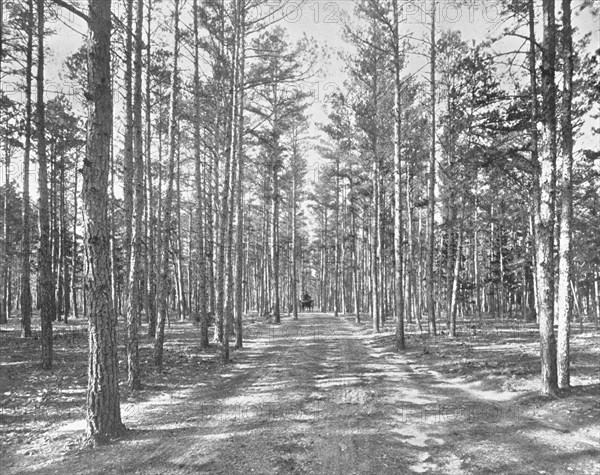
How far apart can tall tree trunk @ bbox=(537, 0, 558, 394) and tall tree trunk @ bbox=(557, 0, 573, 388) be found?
0.57 feet

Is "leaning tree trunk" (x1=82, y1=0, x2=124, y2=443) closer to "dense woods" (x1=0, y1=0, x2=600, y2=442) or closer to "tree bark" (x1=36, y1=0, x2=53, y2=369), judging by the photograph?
"dense woods" (x1=0, y1=0, x2=600, y2=442)

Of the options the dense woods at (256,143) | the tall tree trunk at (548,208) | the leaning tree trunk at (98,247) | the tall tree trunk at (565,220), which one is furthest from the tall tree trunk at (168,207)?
the tall tree trunk at (565,220)

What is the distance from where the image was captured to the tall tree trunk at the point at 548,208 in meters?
7.79

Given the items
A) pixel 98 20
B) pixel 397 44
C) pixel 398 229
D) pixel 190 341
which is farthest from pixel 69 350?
pixel 397 44

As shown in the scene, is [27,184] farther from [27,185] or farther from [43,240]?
[43,240]

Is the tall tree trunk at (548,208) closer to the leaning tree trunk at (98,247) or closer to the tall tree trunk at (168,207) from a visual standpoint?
the leaning tree trunk at (98,247)

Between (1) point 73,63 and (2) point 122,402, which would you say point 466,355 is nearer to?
(2) point 122,402

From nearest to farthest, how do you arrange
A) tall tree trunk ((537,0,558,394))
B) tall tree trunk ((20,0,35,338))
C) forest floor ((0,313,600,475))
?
1. forest floor ((0,313,600,475))
2. tall tree trunk ((537,0,558,394))
3. tall tree trunk ((20,0,35,338))

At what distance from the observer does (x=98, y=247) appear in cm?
589

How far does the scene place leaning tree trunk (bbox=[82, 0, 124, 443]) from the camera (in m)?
5.80

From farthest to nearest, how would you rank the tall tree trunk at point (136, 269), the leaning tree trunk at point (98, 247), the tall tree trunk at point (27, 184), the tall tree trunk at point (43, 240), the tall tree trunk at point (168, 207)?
the tall tree trunk at point (27, 184) → the tall tree trunk at point (168, 207) → the tall tree trunk at point (43, 240) → the tall tree trunk at point (136, 269) → the leaning tree trunk at point (98, 247)

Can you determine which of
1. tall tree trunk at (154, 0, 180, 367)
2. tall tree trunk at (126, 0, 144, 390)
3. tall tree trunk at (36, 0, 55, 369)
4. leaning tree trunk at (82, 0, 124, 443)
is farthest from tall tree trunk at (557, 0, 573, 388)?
tall tree trunk at (36, 0, 55, 369)

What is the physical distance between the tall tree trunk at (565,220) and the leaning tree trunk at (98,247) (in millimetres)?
8015

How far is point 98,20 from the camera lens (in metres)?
5.96
